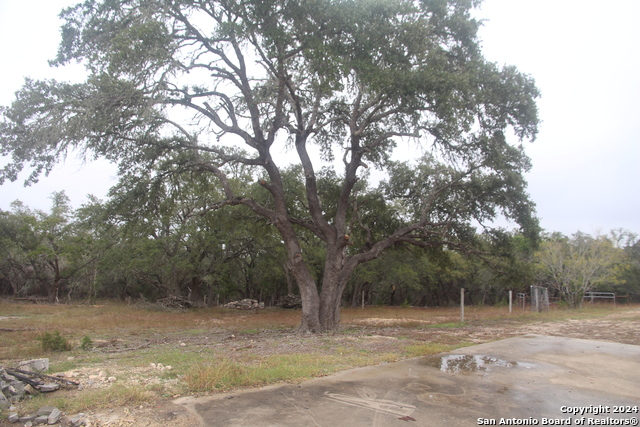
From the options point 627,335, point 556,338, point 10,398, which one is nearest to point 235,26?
point 10,398

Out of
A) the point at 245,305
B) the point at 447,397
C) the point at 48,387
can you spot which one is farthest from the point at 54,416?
the point at 245,305

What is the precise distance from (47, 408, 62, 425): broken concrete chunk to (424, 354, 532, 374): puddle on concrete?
5.14 meters

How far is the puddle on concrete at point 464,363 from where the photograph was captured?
6.55 m

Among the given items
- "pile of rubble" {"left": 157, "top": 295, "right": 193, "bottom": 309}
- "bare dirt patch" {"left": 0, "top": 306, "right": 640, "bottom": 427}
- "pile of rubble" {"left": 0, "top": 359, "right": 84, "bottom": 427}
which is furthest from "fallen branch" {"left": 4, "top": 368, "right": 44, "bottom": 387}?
"pile of rubble" {"left": 157, "top": 295, "right": 193, "bottom": 309}

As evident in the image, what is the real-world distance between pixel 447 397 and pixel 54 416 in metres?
4.23

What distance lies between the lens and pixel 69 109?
31.4ft

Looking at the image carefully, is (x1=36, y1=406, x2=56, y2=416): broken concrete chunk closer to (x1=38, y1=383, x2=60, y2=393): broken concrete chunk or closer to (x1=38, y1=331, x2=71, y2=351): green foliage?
(x1=38, y1=383, x2=60, y2=393): broken concrete chunk

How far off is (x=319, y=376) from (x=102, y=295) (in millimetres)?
42753

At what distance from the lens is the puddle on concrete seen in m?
6.55

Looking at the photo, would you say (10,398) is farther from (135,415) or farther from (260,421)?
(260,421)

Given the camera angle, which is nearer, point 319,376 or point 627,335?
point 319,376

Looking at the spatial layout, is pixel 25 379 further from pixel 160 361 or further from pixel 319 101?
pixel 319 101

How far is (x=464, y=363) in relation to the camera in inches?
277

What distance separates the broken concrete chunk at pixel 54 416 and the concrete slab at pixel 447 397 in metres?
1.19
